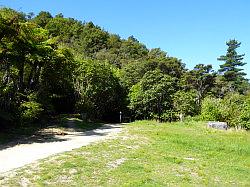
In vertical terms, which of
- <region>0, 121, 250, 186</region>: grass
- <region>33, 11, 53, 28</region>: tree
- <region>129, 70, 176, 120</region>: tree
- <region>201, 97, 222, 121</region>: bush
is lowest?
<region>0, 121, 250, 186</region>: grass

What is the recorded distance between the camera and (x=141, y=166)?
42.7 ft

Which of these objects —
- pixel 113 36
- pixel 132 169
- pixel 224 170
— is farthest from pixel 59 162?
pixel 113 36

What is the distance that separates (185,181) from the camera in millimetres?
11672

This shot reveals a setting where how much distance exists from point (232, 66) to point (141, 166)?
65.8 metres

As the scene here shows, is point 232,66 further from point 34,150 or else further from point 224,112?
point 34,150

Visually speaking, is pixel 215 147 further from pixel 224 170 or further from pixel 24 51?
pixel 24 51

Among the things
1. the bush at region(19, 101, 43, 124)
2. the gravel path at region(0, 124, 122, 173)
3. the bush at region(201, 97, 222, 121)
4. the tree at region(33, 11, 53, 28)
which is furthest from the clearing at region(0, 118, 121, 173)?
the tree at region(33, 11, 53, 28)

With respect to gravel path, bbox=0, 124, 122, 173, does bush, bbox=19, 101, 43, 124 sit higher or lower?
higher

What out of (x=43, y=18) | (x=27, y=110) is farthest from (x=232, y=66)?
(x=27, y=110)

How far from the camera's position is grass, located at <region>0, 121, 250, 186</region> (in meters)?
11.0

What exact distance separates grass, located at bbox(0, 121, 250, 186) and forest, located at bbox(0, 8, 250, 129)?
260 inches

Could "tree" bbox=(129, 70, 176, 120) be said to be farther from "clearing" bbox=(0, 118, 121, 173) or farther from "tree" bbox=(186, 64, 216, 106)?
"tree" bbox=(186, 64, 216, 106)

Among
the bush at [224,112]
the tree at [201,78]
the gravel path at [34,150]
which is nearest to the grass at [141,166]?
the gravel path at [34,150]

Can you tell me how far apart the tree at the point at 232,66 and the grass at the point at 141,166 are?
56250mm
